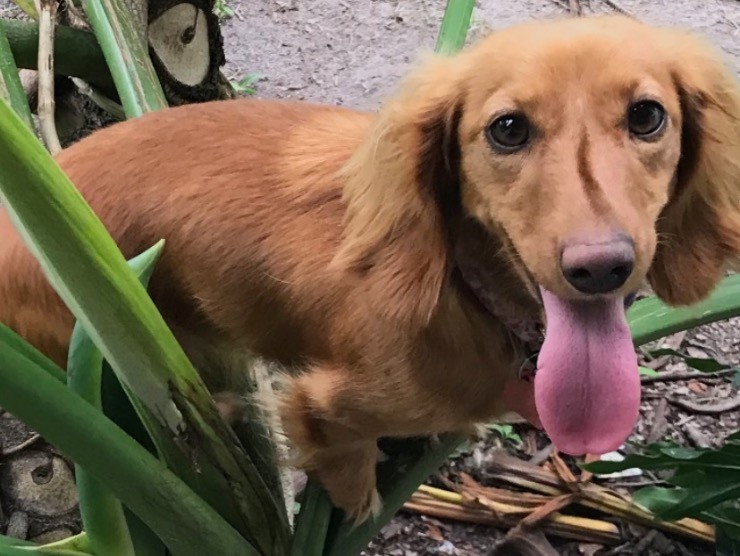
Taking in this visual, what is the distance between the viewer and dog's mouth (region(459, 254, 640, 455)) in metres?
0.77

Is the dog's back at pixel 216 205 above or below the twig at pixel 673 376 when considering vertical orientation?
above

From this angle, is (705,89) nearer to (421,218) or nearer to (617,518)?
(421,218)

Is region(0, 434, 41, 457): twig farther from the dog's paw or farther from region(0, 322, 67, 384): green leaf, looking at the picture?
region(0, 322, 67, 384): green leaf

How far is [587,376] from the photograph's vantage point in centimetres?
77

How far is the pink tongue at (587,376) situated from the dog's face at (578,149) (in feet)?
0.16

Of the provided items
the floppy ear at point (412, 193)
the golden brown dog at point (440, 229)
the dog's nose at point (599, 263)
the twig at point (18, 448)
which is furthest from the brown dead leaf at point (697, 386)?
the twig at point (18, 448)

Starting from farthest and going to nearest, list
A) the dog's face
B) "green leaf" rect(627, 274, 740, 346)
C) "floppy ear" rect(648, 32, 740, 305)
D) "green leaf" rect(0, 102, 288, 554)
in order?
"green leaf" rect(627, 274, 740, 346) < "floppy ear" rect(648, 32, 740, 305) < the dog's face < "green leaf" rect(0, 102, 288, 554)

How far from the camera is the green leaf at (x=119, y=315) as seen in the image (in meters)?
0.58

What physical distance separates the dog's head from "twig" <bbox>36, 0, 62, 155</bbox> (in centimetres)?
67

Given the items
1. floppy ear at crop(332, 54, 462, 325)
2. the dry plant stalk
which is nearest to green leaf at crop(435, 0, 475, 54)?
floppy ear at crop(332, 54, 462, 325)

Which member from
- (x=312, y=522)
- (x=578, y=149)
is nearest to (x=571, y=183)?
(x=578, y=149)

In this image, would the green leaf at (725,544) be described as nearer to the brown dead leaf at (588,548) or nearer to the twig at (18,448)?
the brown dead leaf at (588,548)

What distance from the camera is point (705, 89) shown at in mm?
807

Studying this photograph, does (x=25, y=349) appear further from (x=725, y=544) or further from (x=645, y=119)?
(x=725, y=544)
